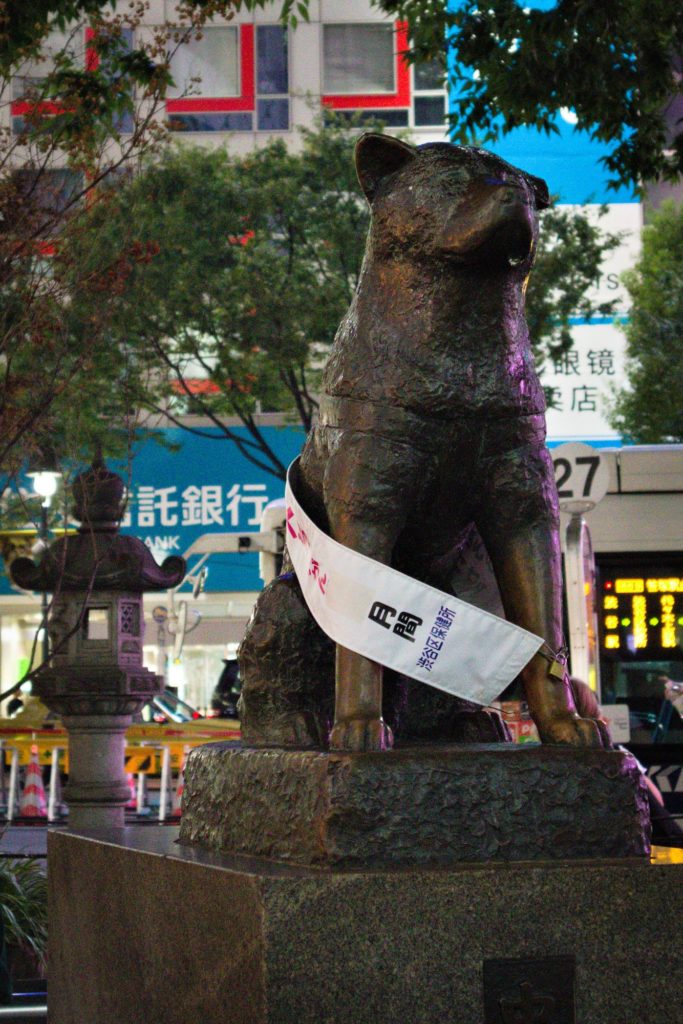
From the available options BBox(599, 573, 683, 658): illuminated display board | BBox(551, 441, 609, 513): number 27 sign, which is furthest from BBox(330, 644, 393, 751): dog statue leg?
BBox(599, 573, 683, 658): illuminated display board

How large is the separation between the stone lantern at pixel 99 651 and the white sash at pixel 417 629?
7406mm

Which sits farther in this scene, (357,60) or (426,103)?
(357,60)

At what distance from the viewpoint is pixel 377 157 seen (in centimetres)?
289

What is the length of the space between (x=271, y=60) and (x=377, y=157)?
23547mm

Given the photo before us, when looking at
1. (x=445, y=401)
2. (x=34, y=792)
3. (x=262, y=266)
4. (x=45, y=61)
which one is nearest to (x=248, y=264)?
(x=262, y=266)

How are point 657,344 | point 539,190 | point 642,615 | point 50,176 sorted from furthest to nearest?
point 657,344, point 642,615, point 50,176, point 539,190

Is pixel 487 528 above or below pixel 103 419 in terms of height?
below

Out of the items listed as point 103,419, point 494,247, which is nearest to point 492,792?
point 494,247

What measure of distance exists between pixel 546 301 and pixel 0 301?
1173 centimetres

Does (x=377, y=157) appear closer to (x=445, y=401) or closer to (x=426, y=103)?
→ (x=445, y=401)

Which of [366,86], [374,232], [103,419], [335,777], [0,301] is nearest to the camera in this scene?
[335,777]

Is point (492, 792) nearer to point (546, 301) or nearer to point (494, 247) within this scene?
point (494, 247)

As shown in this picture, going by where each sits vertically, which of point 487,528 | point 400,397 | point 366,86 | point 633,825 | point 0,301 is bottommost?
point 633,825

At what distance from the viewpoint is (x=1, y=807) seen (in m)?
16.1
